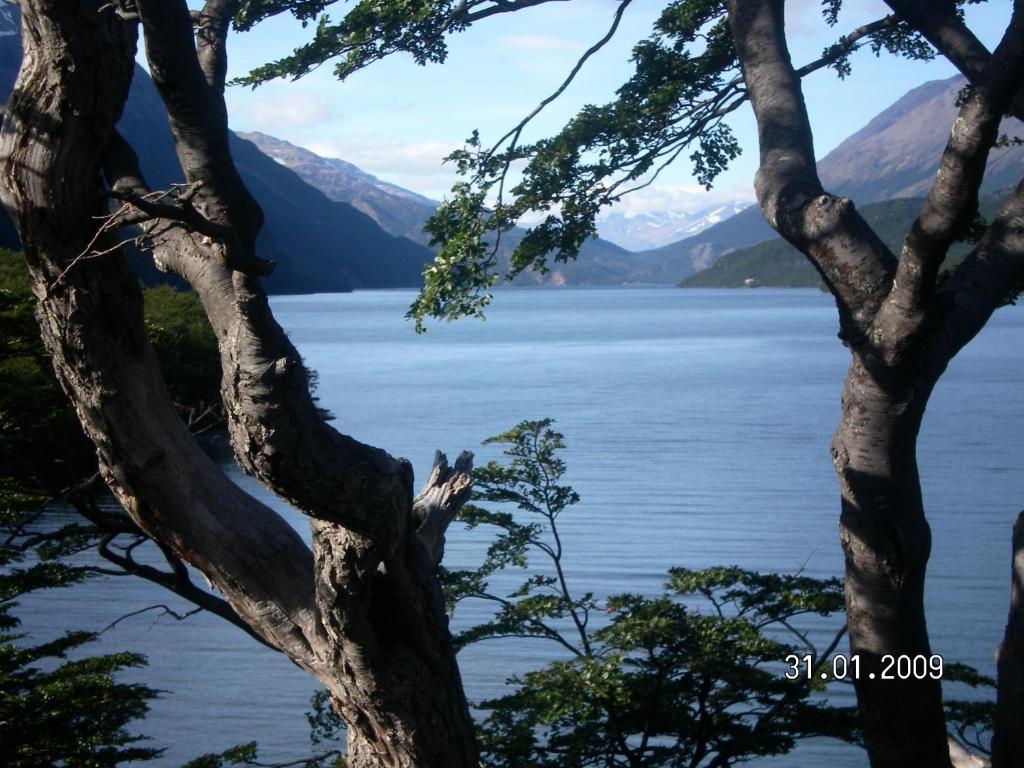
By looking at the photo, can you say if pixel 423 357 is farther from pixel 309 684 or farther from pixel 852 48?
pixel 852 48

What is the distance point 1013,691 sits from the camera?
3.86 meters

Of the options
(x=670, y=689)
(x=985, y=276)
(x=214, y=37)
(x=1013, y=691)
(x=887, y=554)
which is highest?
(x=214, y=37)

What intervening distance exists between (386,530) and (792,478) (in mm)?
19373

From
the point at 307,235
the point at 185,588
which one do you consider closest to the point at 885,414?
the point at 185,588

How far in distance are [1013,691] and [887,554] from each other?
59 cm

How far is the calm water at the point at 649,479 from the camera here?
10.9 meters

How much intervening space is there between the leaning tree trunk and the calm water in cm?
Answer: 549

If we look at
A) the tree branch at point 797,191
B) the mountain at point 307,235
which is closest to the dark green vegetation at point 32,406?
the tree branch at point 797,191

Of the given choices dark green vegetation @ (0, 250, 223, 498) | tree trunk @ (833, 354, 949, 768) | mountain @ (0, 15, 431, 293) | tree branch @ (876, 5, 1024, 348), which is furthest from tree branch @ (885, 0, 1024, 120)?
mountain @ (0, 15, 431, 293)

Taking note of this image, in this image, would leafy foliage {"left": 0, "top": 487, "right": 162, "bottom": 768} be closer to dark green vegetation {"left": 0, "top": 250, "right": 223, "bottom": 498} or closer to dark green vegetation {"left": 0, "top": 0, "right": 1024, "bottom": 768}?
dark green vegetation {"left": 0, "top": 250, "right": 223, "bottom": 498}

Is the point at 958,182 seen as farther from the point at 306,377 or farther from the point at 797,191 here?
the point at 306,377

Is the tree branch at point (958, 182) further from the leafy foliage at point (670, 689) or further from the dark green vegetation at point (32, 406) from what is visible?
the dark green vegetation at point (32, 406)

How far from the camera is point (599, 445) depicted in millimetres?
25219

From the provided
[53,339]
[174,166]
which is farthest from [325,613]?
[174,166]
